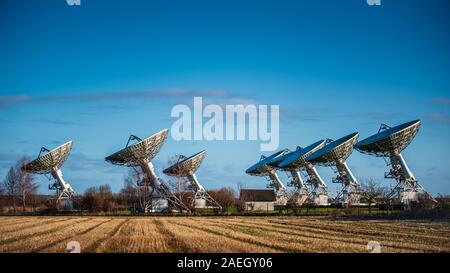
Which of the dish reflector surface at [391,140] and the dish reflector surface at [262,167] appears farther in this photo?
the dish reflector surface at [262,167]

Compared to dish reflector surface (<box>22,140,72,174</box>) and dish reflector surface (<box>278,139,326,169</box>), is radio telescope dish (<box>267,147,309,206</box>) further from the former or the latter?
dish reflector surface (<box>22,140,72,174</box>)

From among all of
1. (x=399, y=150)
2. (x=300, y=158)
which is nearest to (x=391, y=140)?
(x=399, y=150)

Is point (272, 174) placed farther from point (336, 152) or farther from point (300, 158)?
point (336, 152)

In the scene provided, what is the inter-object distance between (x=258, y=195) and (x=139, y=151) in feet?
158

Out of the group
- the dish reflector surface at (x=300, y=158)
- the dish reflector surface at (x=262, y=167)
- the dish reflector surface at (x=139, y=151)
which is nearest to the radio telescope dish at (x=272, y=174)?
the dish reflector surface at (x=262, y=167)

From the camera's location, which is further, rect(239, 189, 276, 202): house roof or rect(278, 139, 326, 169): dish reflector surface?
rect(239, 189, 276, 202): house roof

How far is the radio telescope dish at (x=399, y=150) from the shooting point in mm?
72125

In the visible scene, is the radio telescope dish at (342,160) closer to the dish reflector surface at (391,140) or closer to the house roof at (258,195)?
the dish reflector surface at (391,140)

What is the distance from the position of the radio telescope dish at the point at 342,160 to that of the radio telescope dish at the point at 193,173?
17.4 meters

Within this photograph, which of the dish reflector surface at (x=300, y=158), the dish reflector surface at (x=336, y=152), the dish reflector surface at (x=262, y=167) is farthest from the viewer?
the dish reflector surface at (x=262, y=167)

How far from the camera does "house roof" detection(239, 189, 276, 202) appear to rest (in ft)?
372

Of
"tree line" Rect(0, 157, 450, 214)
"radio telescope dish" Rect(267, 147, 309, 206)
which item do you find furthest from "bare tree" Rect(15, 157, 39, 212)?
"radio telescope dish" Rect(267, 147, 309, 206)
